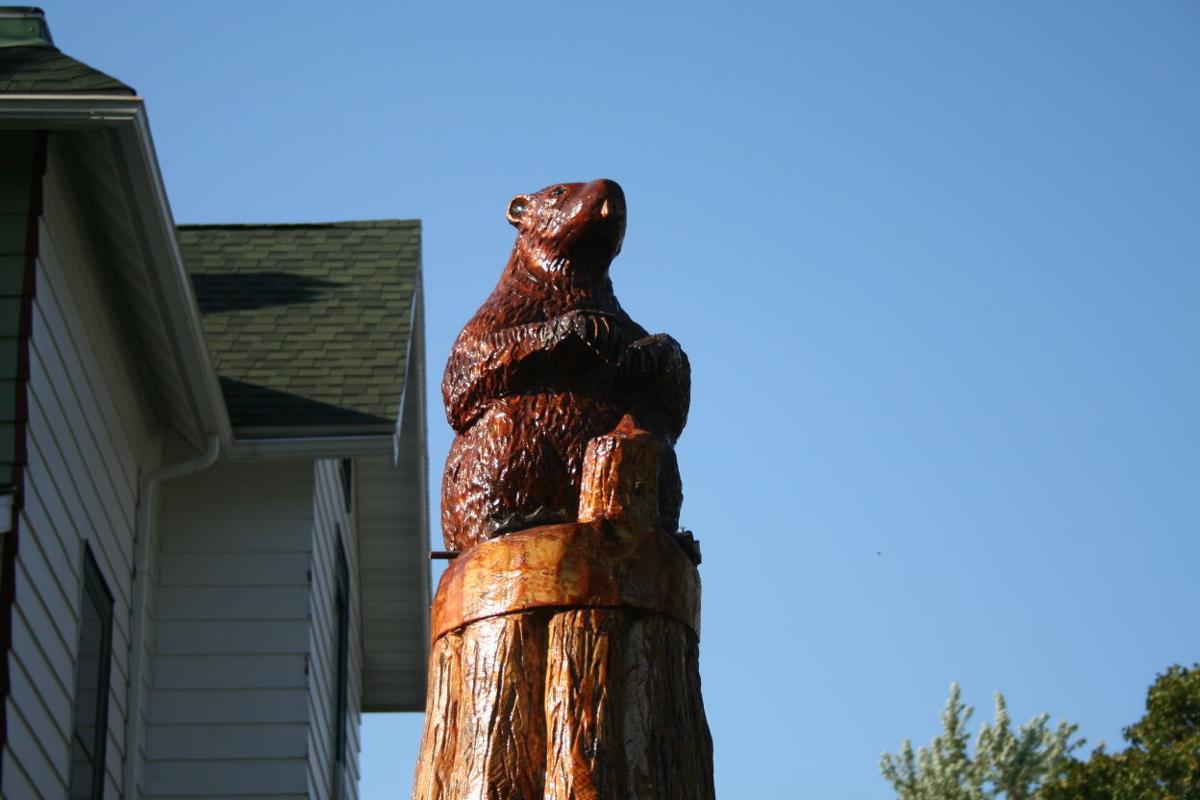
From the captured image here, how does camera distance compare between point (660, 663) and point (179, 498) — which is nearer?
point (660, 663)

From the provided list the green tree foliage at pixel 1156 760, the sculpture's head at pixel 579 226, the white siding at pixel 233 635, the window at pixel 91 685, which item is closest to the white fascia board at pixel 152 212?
the white siding at pixel 233 635

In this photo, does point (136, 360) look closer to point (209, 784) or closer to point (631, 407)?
point (209, 784)

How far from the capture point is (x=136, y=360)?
1004cm

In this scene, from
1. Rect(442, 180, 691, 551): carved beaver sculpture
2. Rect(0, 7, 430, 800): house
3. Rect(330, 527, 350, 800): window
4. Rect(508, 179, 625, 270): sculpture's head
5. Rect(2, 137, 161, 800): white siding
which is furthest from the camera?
Rect(330, 527, 350, 800): window

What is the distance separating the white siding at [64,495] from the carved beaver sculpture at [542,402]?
3.19 m

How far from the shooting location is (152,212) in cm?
891

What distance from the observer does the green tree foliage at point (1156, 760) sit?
14.2 metres

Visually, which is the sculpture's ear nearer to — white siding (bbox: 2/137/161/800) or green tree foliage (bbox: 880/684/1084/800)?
white siding (bbox: 2/137/161/800)

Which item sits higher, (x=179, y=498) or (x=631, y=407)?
(x=179, y=498)

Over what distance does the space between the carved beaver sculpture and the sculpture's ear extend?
380mm

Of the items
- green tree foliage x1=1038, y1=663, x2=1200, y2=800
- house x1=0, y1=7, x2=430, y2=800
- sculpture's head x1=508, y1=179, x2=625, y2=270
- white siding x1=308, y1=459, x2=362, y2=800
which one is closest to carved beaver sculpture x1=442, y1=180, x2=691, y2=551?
sculpture's head x1=508, y1=179, x2=625, y2=270

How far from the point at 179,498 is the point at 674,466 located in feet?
19.7

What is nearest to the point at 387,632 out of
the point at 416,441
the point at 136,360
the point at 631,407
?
the point at 416,441

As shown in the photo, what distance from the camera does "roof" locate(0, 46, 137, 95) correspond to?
8.40 meters
